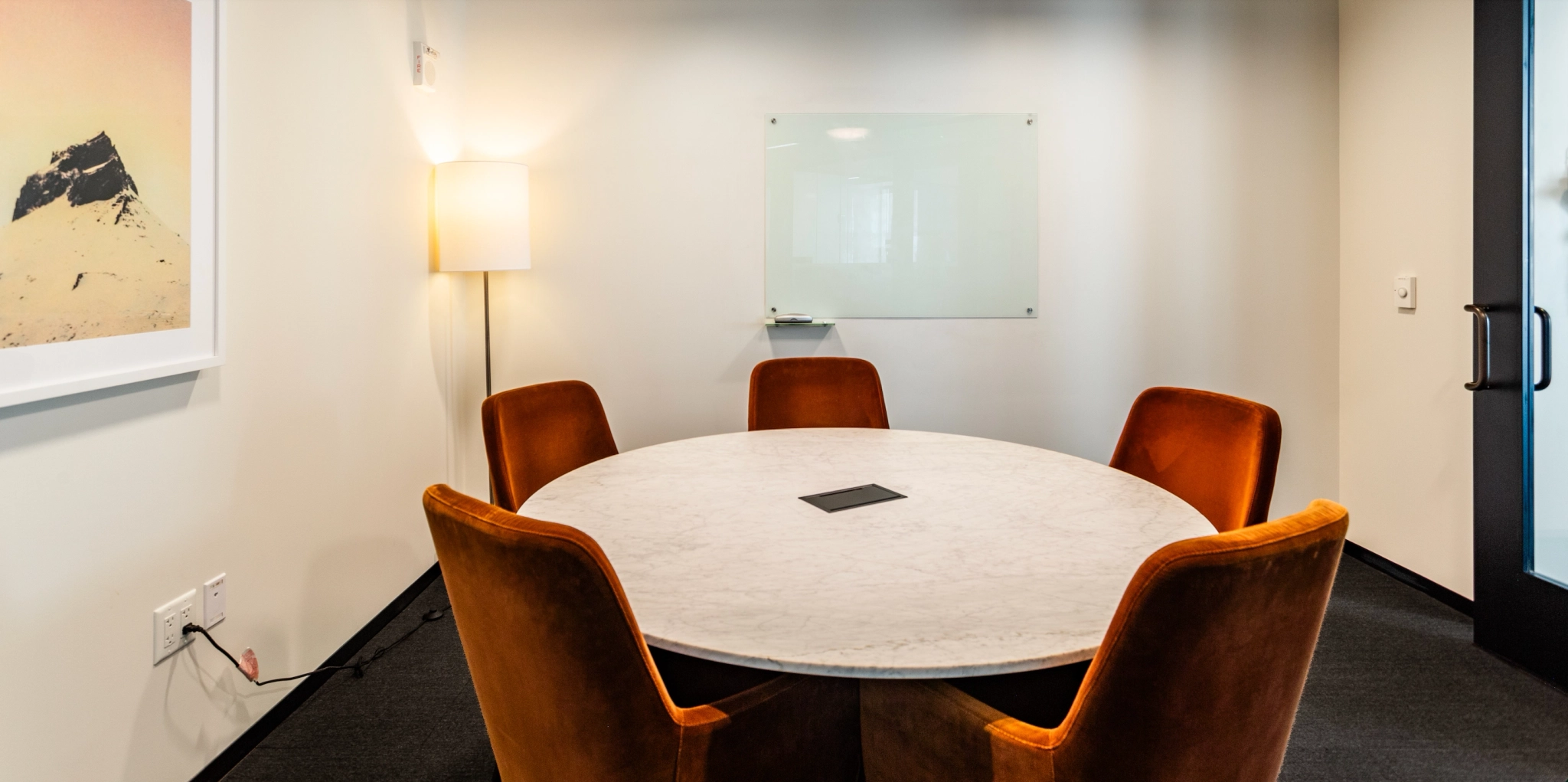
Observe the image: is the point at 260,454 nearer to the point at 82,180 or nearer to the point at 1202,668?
the point at 82,180

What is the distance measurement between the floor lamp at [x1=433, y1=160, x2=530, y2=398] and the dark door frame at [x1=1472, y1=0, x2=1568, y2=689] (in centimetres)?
330

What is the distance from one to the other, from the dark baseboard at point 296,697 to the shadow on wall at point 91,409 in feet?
2.73

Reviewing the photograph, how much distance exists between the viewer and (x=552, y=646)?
1.00 meters

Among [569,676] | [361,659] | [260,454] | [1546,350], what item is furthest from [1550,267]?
[361,659]

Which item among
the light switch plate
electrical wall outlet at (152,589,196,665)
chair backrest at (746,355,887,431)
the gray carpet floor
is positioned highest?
the light switch plate

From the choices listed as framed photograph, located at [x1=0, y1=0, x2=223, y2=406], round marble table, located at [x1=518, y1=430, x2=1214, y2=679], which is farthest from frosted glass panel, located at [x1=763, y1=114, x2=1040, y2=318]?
framed photograph, located at [x1=0, y1=0, x2=223, y2=406]

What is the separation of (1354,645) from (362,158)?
352 cm

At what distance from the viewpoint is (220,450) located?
1.96m

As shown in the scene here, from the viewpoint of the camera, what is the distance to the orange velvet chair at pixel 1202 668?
0.89 metres

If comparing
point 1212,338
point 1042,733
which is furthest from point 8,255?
point 1212,338

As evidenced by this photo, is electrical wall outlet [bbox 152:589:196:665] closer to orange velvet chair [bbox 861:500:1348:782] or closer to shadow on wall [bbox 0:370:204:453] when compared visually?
shadow on wall [bbox 0:370:204:453]

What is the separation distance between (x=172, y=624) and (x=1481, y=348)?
142 inches

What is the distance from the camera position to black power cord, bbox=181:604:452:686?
1.88 meters

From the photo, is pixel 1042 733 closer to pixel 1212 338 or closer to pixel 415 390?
pixel 415 390
